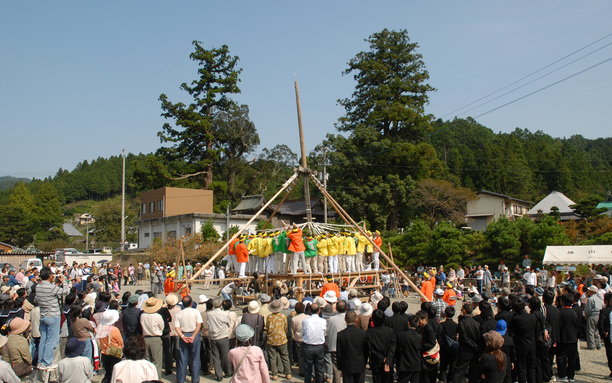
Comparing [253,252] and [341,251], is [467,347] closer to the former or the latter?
[341,251]

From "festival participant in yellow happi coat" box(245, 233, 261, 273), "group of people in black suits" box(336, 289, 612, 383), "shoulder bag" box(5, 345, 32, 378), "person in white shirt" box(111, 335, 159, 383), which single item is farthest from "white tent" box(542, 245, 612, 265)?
"shoulder bag" box(5, 345, 32, 378)

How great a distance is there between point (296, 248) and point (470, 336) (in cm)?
910

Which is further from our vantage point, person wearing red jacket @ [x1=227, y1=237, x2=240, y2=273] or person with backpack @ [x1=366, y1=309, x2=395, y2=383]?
person wearing red jacket @ [x1=227, y1=237, x2=240, y2=273]

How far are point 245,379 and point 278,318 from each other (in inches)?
126

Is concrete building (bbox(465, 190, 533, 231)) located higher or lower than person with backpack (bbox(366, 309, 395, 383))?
higher

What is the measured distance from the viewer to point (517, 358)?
8773 mm

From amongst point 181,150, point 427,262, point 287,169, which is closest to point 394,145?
point 427,262

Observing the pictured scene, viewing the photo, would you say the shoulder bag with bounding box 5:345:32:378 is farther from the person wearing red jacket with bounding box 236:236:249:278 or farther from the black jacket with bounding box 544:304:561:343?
the person wearing red jacket with bounding box 236:236:249:278

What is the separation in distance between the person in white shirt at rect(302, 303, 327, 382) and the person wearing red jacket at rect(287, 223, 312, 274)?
750 cm

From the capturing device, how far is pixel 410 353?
7973 millimetres

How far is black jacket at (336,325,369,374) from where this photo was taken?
310 inches

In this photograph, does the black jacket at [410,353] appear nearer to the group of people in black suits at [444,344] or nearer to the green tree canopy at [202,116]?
the group of people in black suits at [444,344]

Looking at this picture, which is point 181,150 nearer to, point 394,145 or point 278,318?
point 394,145

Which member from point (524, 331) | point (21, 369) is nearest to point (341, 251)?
point (524, 331)
